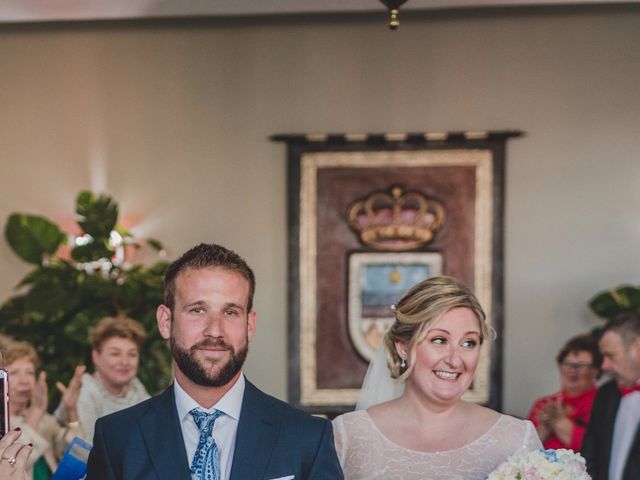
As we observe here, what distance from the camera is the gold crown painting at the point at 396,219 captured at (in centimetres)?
690

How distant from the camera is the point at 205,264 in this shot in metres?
2.32

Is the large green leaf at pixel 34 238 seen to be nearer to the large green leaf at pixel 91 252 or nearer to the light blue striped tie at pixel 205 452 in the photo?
the large green leaf at pixel 91 252

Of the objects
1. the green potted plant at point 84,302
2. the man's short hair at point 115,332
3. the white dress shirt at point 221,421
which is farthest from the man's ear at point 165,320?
the green potted plant at point 84,302

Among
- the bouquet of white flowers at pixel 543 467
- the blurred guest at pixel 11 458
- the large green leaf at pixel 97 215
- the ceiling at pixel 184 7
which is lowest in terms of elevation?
the bouquet of white flowers at pixel 543 467

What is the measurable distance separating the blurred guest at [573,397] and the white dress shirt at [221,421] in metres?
2.90

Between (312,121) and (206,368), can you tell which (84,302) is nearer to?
(312,121)

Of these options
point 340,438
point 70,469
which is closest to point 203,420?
point 70,469

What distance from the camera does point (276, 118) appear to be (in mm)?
7062

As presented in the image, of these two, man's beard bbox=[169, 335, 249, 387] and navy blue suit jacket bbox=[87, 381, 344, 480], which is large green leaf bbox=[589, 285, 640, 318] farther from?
man's beard bbox=[169, 335, 249, 387]

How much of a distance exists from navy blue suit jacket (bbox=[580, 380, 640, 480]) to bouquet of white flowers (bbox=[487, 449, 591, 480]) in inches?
61.1

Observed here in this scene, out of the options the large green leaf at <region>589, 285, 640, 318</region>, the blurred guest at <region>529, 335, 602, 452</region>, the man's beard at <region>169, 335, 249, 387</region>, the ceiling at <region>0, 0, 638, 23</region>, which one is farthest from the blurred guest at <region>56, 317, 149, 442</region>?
the large green leaf at <region>589, 285, 640, 318</region>

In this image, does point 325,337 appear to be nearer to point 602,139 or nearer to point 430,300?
point 602,139

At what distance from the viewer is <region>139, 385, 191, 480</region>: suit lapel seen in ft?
7.52

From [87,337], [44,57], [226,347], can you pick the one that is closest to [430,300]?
[226,347]
